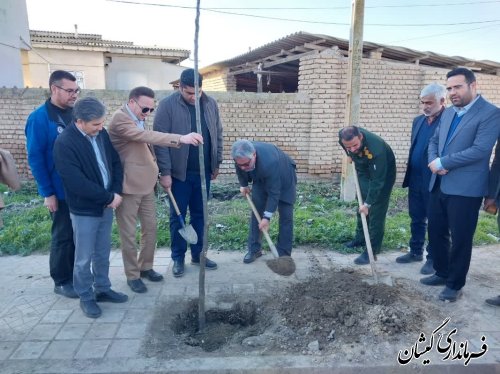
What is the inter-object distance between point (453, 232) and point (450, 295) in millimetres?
602

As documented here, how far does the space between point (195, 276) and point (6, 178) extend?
2015mm

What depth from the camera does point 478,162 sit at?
11.1 feet

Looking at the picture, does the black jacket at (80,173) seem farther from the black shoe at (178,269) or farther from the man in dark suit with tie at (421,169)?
the man in dark suit with tie at (421,169)

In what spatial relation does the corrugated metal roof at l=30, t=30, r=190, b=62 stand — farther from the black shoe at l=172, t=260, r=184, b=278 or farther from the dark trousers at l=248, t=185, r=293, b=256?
the black shoe at l=172, t=260, r=184, b=278

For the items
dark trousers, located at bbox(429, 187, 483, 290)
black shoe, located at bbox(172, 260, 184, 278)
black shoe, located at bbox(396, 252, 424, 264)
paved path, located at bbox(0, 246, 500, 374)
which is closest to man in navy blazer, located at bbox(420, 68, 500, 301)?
dark trousers, located at bbox(429, 187, 483, 290)

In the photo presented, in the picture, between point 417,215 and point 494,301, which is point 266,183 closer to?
point 417,215

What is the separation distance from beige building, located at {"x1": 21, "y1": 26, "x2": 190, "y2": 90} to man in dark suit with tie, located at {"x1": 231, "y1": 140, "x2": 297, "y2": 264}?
48.3 feet

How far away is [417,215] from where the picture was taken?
15.0 feet

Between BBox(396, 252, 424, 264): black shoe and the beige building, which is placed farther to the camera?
the beige building

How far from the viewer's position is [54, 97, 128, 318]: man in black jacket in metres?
3.05

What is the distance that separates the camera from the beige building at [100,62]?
54.2 feet

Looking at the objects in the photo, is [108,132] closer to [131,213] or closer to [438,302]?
[131,213]

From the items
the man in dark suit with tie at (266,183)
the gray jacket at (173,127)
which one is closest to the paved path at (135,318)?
the man in dark suit with tie at (266,183)

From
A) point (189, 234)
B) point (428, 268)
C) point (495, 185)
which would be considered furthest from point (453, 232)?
point (189, 234)
